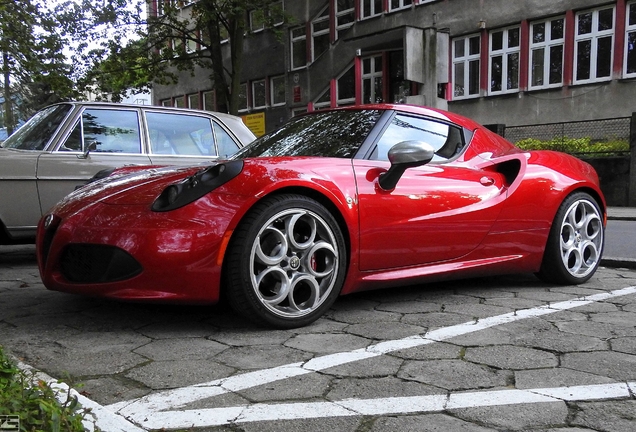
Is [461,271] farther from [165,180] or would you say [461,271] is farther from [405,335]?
[165,180]

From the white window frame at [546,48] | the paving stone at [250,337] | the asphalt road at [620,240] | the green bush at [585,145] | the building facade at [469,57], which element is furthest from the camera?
the white window frame at [546,48]

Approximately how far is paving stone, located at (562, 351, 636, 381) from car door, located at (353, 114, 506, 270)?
113 cm

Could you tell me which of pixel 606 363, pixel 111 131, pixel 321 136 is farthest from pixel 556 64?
pixel 606 363

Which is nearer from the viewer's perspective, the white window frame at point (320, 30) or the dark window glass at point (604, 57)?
the dark window glass at point (604, 57)

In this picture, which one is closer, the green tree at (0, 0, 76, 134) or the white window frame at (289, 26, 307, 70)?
the green tree at (0, 0, 76, 134)

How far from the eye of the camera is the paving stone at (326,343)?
2852mm

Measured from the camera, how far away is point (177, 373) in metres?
2.49

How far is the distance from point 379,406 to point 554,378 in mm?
757

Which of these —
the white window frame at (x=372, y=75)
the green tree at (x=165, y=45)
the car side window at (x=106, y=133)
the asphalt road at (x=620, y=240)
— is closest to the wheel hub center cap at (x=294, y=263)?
the car side window at (x=106, y=133)

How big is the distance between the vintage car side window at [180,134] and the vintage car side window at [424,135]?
117 inches

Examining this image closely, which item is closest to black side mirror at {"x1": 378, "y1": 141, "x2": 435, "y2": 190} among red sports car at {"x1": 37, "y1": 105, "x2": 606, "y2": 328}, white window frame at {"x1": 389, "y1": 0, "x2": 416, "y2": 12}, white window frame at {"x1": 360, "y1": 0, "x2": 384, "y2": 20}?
red sports car at {"x1": 37, "y1": 105, "x2": 606, "y2": 328}

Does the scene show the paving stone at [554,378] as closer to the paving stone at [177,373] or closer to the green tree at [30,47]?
the paving stone at [177,373]

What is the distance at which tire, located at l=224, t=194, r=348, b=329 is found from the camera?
305cm

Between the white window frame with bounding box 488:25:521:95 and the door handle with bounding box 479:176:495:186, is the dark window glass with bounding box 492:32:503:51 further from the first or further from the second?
the door handle with bounding box 479:176:495:186
